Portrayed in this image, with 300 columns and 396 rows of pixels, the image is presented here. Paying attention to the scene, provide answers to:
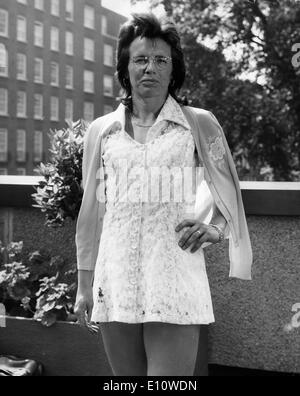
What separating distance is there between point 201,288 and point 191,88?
15729 millimetres

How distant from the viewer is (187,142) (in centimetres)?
207

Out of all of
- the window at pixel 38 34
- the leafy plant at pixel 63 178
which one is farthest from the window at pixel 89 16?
the leafy plant at pixel 63 178

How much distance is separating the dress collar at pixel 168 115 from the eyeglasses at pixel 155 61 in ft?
0.38

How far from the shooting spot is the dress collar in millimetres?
2100

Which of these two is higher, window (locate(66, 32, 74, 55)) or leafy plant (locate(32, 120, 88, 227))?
window (locate(66, 32, 74, 55))

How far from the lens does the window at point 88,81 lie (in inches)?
943

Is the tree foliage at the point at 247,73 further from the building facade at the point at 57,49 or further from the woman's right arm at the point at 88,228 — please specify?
the woman's right arm at the point at 88,228

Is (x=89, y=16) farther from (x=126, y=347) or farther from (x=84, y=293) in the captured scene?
(x=126, y=347)

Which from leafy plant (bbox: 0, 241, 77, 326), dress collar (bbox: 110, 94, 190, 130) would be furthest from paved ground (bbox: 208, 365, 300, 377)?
dress collar (bbox: 110, 94, 190, 130)

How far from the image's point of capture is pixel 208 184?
2.12 m

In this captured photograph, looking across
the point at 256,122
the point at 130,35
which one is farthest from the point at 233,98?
→ the point at 130,35

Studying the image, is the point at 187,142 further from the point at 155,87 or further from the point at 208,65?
the point at 208,65

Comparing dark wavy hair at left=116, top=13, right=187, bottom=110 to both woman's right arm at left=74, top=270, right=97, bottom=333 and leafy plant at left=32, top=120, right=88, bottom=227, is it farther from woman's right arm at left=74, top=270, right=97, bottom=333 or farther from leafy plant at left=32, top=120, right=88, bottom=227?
leafy plant at left=32, top=120, right=88, bottom=227

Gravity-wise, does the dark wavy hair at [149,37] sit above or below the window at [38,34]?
below
